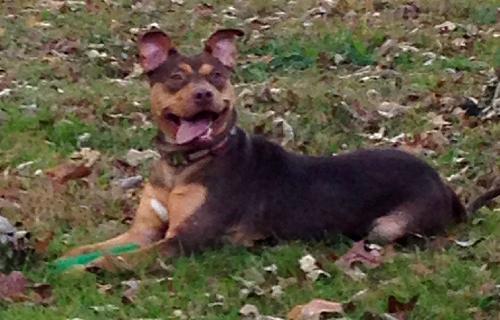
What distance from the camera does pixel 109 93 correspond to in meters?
11.1

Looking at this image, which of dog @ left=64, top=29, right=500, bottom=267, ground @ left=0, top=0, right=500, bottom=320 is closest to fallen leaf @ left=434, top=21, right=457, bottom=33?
ground @ left=0, top=0, right=500, bottom=320

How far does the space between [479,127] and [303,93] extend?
1540mm

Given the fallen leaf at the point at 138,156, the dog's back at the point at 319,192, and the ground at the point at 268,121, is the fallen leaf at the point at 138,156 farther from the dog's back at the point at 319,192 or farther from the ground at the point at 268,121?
the dog's back at the point at 319,192

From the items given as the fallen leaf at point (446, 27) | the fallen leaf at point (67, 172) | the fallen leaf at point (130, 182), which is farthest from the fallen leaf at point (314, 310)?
the fallen leaf at point (446, 27)

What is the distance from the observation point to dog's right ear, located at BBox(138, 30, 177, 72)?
7.14m

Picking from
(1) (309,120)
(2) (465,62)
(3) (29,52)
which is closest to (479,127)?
(1) (309,120)

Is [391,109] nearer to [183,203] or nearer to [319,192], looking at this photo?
[319,192]

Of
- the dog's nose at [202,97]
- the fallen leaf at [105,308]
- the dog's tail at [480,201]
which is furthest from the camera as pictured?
the dog's tail at [480,201]

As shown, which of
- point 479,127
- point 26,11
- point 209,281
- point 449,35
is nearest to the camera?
point 209,281

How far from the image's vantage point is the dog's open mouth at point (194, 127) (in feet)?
23.1

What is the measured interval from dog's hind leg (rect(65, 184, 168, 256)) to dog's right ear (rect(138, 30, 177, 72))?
0.64m

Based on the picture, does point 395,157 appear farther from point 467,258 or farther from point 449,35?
point 449,35

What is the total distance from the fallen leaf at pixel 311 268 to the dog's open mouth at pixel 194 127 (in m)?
0.82

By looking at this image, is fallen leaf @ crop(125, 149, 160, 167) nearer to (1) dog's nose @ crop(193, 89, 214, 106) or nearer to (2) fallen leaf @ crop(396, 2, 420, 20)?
(1) dog's nose @ crop(193, 89, 214, 106)
